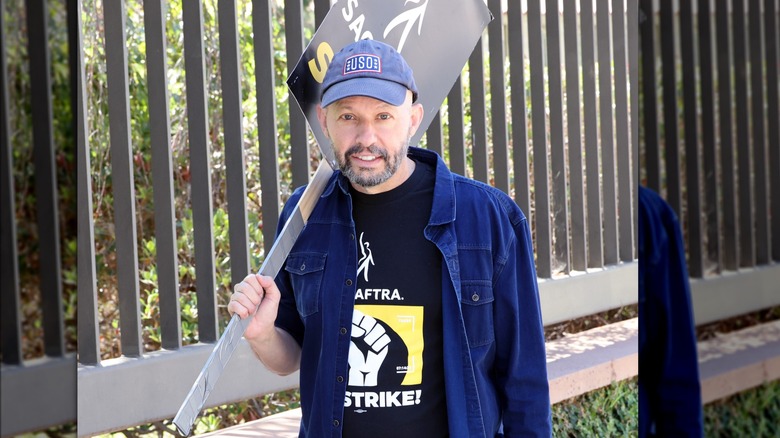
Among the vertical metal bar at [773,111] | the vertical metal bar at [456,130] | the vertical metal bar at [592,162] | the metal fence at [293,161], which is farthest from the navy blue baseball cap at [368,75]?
the vertical metal bar at [592,162]

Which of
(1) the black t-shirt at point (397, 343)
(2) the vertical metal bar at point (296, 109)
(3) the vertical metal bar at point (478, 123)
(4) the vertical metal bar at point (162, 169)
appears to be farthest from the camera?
(3) the vertical metal bar at point (478, 123)

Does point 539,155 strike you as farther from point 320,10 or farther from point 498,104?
point 320,10

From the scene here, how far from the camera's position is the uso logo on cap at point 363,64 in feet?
7.04

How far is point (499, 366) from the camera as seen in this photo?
7.31ft

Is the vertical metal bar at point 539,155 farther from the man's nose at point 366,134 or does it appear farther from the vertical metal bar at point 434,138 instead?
the man's nose at point 366,134

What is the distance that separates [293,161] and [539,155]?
4.02 ft

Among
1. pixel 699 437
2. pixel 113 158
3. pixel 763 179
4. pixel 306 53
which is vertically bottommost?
pixel 699 437

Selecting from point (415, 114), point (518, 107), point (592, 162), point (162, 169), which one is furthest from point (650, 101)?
point (592, 162)

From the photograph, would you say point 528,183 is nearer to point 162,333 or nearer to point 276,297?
point 162,333

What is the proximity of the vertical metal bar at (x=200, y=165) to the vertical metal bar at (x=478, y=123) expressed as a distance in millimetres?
1187

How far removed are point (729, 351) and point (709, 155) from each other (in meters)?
0.14

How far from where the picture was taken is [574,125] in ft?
14.0

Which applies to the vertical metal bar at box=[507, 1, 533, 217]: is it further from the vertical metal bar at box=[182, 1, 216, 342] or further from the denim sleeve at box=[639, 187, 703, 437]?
the denim sleeve at box=[639, 187, 703, 437]

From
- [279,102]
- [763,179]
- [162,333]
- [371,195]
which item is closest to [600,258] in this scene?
[279,102]
